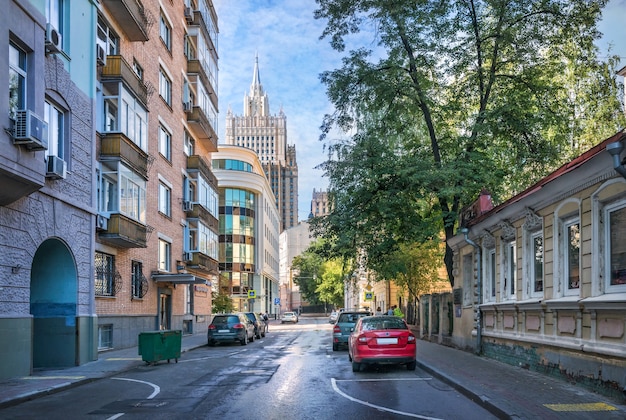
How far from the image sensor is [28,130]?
13.5 meters

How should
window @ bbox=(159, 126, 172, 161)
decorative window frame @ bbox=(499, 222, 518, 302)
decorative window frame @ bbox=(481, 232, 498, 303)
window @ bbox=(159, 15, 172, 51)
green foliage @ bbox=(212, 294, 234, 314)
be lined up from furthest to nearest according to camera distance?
green foliage @ bbox=(212, 294, 234, 314) → window @ bbox=(159, 15, 172, 51) → window @ bbox=(159, 126, 172, 161) → decorative window frame @ bbox=(481, 232, 498, 303) → decorative window frame @ bbox=(499, 222, 518, 302)

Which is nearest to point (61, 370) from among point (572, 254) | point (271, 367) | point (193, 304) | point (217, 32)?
point (271, 367)

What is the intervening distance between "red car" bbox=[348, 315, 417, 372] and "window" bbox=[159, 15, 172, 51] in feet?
69.8

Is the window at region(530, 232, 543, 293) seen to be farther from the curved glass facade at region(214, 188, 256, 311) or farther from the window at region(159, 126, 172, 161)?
the curved glass facade at region(214, 188, 256, 311)

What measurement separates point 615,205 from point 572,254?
79.7 inches

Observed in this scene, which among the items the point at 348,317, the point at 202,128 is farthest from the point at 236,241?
the point at 348,317

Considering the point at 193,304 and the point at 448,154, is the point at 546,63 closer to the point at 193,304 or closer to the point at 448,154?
the point at 448,154

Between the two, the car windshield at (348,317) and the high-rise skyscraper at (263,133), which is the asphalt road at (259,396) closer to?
the car windshield at (348,317)

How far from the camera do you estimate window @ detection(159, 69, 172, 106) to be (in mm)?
30642

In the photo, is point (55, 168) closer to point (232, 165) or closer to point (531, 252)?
point (531, 252)

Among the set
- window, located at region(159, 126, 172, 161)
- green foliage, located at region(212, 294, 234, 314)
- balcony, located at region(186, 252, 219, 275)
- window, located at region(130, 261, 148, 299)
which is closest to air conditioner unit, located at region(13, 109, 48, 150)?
window, located at region(130, 261, 148, 299)

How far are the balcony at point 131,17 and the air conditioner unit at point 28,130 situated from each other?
10041 millimetres

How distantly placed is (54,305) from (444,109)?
1436 cm

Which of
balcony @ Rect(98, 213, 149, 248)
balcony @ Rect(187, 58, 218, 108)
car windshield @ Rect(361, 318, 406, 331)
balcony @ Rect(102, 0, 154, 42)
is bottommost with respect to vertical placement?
car windshield @ Rect(361, 318, 406, 331)
